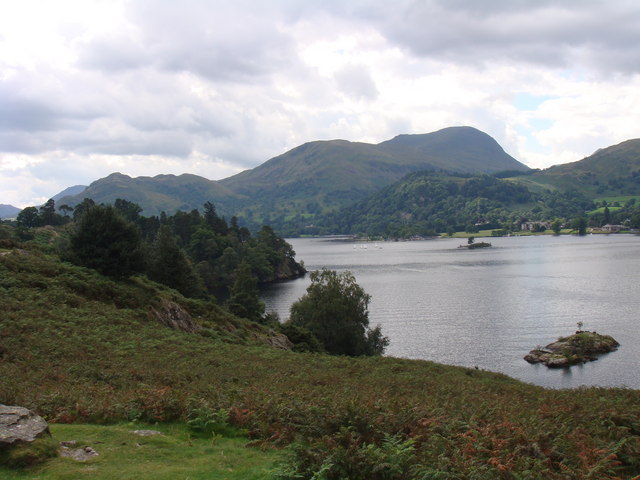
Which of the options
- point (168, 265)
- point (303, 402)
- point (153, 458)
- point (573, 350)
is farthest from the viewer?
point (573, 350)

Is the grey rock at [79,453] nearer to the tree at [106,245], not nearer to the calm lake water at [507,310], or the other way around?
the tree at [106,245]

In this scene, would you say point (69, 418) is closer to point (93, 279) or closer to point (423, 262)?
point (93, 279)

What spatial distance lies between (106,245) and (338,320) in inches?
1344

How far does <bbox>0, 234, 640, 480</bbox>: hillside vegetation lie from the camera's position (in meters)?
12.0

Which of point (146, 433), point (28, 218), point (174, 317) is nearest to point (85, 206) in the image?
point (28, 218)

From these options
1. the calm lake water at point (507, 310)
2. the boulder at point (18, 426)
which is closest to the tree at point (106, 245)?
the boulder at point (18, 426)

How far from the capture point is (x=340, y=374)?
2995 cm

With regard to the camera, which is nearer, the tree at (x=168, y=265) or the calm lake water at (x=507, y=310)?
the calm lake water at (x=507, y=310)

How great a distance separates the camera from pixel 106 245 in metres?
48.2

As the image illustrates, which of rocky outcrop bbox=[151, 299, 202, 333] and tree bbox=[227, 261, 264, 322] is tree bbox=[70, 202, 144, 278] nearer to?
rocky outcrop bbox=[151, 299, 202, 333]

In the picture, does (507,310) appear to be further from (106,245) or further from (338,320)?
(106,245)

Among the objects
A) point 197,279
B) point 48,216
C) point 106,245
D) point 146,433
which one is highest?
point 48,216

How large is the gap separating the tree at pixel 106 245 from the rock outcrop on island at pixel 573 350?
168 ft

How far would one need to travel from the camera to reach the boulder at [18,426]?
1212cm
